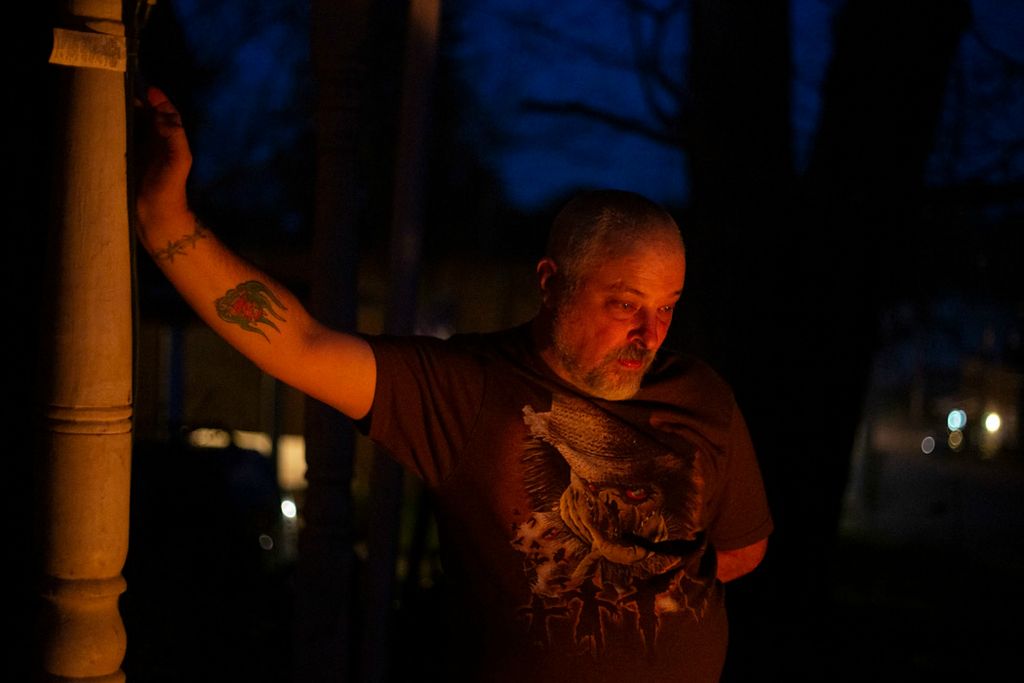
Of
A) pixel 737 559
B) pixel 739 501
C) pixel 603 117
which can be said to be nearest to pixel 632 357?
pixel 739 501

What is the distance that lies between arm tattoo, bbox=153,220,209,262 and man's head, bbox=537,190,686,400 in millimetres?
1009

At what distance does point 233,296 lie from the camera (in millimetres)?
2576

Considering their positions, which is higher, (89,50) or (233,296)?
(89,50)

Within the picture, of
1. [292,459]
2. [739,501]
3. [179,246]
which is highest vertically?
[179,246]

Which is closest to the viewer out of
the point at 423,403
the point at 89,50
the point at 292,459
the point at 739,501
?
the point at 89,50

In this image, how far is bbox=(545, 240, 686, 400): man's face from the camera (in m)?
2.99

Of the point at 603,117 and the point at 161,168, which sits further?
the point at 603,117

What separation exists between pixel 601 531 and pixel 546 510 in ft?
0.53

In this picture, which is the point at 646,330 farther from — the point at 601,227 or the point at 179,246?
the point at 179,246

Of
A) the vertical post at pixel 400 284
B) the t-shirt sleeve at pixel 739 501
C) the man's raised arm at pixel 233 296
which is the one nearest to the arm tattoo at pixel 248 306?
the man's raised arm at pixel 233 296

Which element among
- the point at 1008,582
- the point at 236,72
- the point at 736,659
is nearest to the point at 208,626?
the point at 736,659

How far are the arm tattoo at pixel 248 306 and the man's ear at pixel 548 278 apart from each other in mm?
836

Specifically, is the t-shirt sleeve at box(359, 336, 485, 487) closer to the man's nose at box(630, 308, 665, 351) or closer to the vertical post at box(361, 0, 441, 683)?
the man's nose at box(630, 308, 665, 351)

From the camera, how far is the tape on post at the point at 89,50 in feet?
7.64
